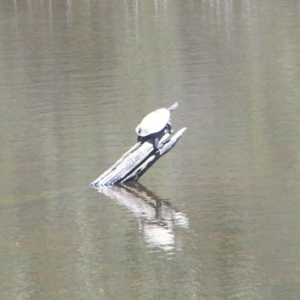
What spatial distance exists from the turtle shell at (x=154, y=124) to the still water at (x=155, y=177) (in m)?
0.85

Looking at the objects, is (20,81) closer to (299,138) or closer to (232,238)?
(299,138)

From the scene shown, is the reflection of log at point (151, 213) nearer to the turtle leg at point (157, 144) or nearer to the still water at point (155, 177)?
the still water at point (155, 177)

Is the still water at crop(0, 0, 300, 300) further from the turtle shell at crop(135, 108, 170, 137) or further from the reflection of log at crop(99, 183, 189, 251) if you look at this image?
the turtle shell at crop(135, 108, 170, 137)

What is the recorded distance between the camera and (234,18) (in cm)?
4362

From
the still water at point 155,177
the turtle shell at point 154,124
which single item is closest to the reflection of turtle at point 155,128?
the turtle shell at point 154,124

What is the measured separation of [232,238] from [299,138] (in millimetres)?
6015

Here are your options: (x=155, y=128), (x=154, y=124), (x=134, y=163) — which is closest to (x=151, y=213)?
(x=134, y=163)

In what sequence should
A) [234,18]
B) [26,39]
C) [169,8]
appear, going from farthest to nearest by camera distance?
[169,8] → [234,18] → [26,39]

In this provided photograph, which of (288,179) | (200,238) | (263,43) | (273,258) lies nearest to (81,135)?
(288,179)

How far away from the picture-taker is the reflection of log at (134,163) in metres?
14.3

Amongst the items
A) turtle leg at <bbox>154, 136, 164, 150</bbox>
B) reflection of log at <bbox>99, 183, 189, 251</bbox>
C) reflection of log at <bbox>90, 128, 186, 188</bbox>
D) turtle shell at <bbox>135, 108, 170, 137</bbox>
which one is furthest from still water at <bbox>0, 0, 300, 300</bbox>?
turtle shell at <bbox>135, 108, 170, 137</bbox>

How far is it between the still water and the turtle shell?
0.85 meters

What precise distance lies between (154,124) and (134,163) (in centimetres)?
68

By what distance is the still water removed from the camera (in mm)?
10312
